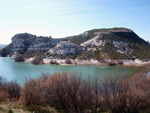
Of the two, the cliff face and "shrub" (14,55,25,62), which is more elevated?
the cliff face

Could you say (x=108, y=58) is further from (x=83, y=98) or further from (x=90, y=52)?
(x=83, y=98)

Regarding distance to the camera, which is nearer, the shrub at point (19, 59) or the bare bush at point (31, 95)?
the bare bush at point (31, 95)

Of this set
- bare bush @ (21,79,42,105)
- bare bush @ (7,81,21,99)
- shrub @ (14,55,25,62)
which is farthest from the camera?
shrub @ (14,55,25,62)

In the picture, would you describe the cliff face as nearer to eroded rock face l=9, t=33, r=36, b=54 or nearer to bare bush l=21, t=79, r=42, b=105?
eroded rock face l=9, t=33, r=36, b=54

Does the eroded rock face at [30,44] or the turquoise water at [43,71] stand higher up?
the eroded rock face at [30,44]

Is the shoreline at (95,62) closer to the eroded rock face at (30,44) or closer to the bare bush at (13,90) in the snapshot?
the eroded rock face at (30,44)

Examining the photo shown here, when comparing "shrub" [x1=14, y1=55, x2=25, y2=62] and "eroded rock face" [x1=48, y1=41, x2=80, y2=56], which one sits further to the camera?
"shrub" [x1=14, y1=55, x2=25, y2=62]

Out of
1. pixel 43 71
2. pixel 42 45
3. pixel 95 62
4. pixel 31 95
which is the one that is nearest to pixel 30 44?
pixel 42 45

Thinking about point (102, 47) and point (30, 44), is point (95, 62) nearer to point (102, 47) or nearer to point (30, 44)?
point (102, 47)

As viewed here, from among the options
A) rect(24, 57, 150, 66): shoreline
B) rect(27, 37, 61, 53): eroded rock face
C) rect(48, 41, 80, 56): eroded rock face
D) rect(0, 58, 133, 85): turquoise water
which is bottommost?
rect(0, 58, 133, 85): turquoise water

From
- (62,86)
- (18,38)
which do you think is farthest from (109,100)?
(18,38)

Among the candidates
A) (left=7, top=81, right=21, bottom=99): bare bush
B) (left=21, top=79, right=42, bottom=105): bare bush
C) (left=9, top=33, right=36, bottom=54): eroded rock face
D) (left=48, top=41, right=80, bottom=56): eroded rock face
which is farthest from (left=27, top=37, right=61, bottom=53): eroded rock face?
(left=21, top=79, right=42, bottom=105): bare bush

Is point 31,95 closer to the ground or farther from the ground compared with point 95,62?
closer to the ground

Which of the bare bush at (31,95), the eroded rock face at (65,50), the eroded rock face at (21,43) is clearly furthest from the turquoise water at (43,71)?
the eroded rock face at (21,43)
